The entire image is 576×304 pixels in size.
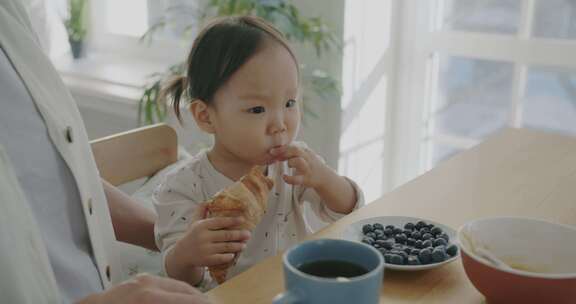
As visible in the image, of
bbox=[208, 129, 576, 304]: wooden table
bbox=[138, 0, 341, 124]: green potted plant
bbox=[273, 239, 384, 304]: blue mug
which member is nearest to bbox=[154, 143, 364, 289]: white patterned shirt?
bbox=[208, 129, 576, 304]: wooden table

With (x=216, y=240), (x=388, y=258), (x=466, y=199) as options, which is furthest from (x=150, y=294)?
(x=466, y=199)

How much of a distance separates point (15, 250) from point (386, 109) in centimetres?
198

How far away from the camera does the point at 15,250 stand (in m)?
0.76

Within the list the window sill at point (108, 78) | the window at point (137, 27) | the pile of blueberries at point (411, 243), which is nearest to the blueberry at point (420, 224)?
the pile of blueberries at point (411, 243)

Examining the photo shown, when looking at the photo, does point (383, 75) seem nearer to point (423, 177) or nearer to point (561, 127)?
point (561, 127)

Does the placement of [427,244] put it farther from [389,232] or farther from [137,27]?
[137,27]

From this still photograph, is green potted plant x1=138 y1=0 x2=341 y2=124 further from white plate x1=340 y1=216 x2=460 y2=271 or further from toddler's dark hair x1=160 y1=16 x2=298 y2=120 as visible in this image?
white plate x1=340 y1=216 x2=460 y2=271

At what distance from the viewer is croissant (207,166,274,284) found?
0.91 meters

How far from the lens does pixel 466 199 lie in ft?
3.63

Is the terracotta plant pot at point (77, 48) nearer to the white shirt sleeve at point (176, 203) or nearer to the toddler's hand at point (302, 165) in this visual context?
the white shirt sleeve at point (176, 203)

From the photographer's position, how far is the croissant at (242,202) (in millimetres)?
907

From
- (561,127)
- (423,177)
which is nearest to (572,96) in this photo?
(561,127)

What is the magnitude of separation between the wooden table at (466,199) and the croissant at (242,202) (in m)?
0.07

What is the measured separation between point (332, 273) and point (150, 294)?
0.72ft
